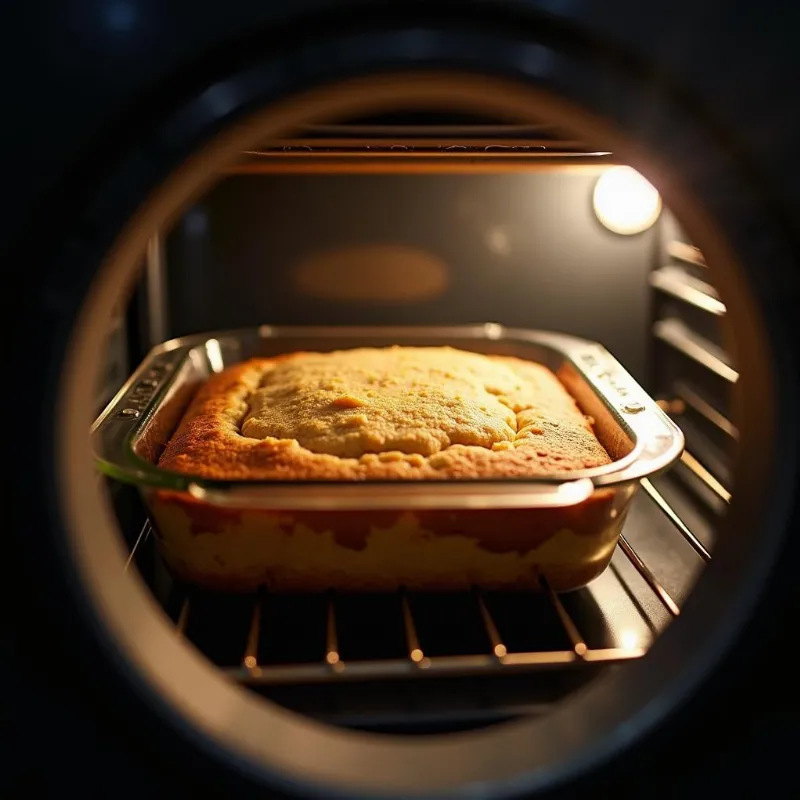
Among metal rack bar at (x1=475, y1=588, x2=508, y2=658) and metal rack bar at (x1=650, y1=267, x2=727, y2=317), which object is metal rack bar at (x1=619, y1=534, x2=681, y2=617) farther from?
metal rack bar at (x1=650, y1=267, x2=727, y2=317)

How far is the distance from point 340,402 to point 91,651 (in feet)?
1.73

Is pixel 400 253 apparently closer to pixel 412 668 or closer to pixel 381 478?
pixel 381 478

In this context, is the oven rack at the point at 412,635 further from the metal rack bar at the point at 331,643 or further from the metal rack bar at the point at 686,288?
the metal rack bar at the point at 686,288

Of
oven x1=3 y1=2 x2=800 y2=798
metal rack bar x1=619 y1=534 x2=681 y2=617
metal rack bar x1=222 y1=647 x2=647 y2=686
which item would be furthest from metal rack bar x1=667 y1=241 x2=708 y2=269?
metal rack bar x1=222 y1=647 x2=647 y2=686

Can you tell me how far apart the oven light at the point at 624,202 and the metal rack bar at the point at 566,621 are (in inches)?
24.5

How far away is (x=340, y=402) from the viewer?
100cm

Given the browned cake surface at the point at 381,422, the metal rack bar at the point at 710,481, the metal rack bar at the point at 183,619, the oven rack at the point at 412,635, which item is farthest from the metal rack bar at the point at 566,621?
the metal rack bar at the point at 183,619

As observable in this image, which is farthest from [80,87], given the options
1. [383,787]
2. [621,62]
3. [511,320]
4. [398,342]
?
[511,320]

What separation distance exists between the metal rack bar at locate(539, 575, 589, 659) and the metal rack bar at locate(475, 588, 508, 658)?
65mm

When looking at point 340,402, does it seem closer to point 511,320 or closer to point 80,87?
point 511,320

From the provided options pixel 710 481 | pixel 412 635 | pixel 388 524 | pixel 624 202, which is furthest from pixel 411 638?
pixel 624 202

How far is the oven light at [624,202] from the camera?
1.25m

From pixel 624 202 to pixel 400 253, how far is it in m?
0.35

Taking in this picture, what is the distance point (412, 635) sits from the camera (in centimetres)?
79
